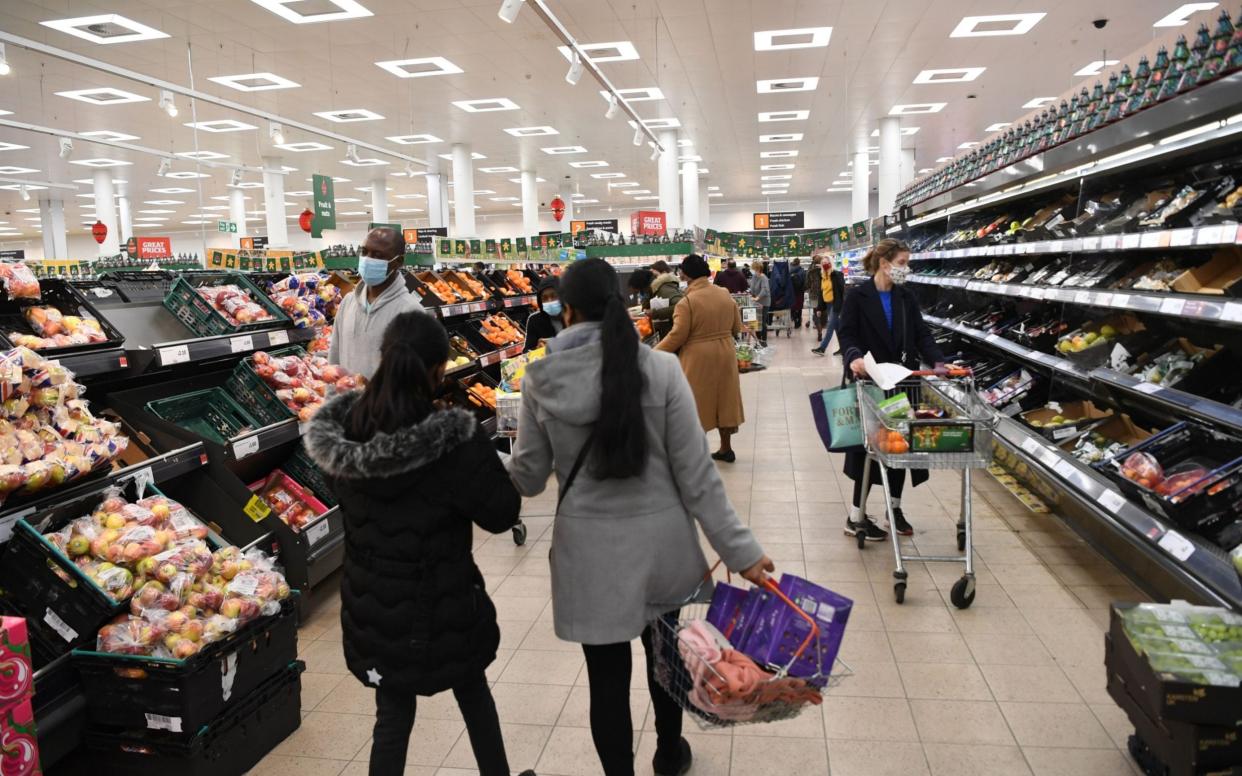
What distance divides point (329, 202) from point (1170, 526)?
13.7 m

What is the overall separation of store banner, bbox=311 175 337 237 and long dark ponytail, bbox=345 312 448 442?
12.6m

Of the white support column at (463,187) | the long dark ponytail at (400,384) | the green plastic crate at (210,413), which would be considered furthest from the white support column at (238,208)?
the long dark ponytail at (400,384)

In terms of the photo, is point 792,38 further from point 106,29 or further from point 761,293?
point 106,29

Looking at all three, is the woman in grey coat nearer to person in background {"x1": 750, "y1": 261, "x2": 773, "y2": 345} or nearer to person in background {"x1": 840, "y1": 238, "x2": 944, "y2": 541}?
person in background {"x1": 840, "y1": 238, "x2": 944, "y2": 541}

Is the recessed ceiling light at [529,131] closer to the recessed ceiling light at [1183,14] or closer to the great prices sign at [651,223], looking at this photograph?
the great prices sign at [651,223]

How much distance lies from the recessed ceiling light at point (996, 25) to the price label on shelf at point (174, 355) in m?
10.6

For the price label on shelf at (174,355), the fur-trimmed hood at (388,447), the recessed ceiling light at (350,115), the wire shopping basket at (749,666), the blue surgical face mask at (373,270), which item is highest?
the recessed ceiling light at (350,115)

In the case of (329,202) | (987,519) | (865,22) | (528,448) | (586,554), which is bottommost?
(987,519)

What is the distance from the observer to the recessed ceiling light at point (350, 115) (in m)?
14.6

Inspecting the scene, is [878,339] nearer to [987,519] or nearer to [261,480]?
[987,519]

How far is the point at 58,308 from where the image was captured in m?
3.39

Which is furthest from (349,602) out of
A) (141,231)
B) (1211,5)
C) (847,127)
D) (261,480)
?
(141,231)

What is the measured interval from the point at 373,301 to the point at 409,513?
7.01 feet

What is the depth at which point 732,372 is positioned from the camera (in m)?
6.13
